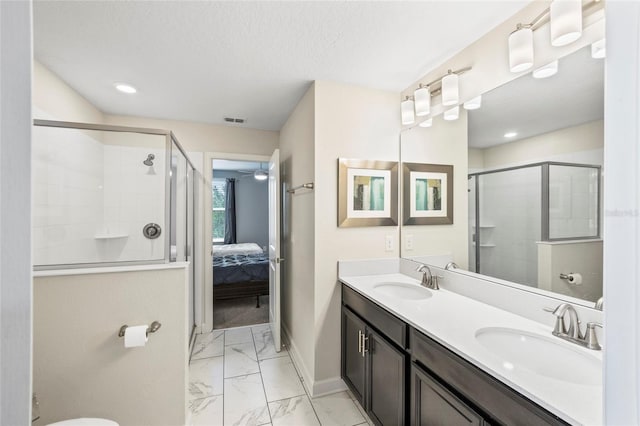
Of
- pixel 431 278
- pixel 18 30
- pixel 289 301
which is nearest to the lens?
pixel 18 30

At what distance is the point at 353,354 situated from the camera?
1.90 meters

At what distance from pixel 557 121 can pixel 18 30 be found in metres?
1.70

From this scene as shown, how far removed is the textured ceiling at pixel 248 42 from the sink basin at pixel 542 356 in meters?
1.55

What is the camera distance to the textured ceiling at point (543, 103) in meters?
1.10

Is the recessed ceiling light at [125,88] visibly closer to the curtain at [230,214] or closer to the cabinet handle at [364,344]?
the cabinet handle at [364,344]

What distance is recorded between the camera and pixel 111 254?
1647mm

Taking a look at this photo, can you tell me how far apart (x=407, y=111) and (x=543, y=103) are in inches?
36.3

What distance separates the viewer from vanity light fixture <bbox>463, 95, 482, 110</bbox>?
62.9 inches

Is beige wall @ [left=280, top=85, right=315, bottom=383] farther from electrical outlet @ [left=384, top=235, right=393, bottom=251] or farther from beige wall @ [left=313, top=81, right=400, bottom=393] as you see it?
electrical outlet @ [left=384, top=235, right=393, bottom=251]

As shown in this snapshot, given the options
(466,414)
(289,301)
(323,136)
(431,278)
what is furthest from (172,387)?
(323,136)

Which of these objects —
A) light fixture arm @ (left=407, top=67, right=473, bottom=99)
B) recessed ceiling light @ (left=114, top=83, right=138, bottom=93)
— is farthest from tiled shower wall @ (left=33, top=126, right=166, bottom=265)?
light fixture arm @ (left=407, top=67, right=473, bottom=99)

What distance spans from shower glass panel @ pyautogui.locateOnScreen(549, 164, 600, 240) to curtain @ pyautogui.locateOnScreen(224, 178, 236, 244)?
637cm

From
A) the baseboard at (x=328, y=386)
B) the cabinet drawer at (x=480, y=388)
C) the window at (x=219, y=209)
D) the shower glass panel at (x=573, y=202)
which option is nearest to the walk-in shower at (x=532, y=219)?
the shower glass panel at (x=573, y=202)

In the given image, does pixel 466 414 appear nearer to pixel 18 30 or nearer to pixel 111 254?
pixel 18 30
